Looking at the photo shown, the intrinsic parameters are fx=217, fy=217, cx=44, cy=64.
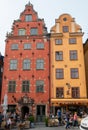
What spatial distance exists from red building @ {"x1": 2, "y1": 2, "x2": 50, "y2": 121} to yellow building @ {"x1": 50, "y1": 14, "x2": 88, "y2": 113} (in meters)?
1.15

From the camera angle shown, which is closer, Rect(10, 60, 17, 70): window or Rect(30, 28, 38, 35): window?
Rect(10, 60, 17, 70): window

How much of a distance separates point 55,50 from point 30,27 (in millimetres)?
5237

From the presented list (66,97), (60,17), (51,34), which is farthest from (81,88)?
Result: (60,17)

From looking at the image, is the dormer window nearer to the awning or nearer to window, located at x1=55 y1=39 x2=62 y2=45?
window, located at x1=55 y1=39 x2=62 y2=45

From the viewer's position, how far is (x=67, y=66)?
101 feet

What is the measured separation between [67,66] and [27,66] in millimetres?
5681

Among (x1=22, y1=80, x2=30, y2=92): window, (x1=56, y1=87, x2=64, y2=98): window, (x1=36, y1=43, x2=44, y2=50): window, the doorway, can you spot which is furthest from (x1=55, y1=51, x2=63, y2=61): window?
the doorway

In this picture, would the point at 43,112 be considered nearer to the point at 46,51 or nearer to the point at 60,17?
the point at 46,51

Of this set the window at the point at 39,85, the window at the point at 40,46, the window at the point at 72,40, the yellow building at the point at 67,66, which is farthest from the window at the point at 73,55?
the window at the point at 39,85

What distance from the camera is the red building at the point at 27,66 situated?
29.3 m

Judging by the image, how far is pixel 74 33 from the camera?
31.8m

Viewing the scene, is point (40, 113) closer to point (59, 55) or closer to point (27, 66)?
point (27, 66)

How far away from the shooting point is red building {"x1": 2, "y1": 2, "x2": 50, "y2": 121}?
29328mm

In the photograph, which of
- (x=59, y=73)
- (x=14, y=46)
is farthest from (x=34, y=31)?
(x=59, y=73)
